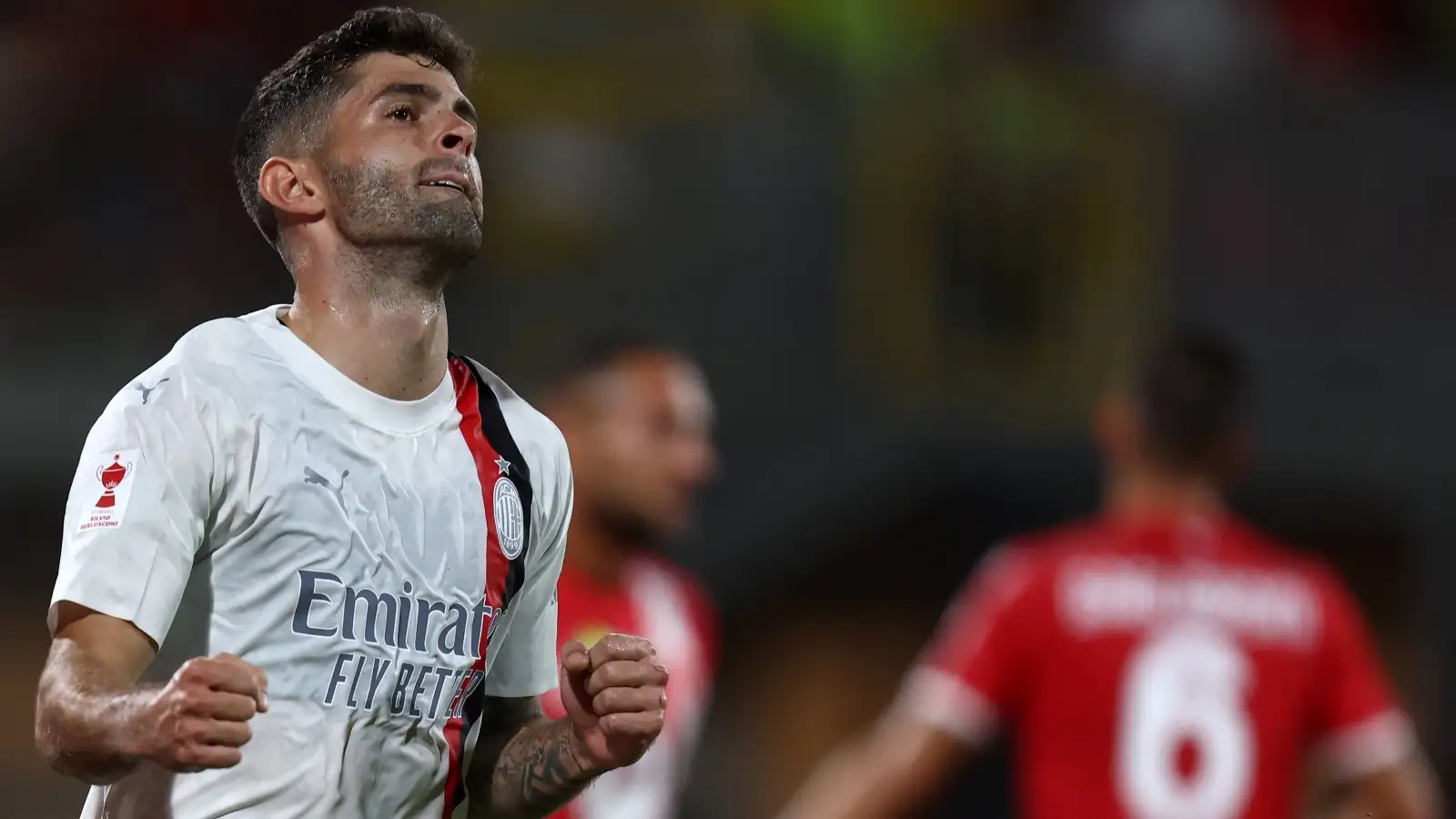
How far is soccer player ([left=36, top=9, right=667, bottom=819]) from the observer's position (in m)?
1.84

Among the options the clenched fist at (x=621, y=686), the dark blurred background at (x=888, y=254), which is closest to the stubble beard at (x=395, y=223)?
the clenched fist at (x=621, y=686)

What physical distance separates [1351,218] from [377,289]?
23.9ft

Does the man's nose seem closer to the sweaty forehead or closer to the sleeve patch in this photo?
the sweaty forehead

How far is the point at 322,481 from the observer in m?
1.95

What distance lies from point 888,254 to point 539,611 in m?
6.42

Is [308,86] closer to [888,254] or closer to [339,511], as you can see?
[339,511]

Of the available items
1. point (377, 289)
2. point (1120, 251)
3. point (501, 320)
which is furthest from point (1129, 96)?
point (377, 289)

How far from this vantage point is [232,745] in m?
1.64

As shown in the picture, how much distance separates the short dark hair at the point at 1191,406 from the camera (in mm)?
4586

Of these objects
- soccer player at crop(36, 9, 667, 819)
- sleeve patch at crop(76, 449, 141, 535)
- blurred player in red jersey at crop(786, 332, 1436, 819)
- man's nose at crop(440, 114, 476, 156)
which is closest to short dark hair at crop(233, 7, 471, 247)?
soccer player at crop(36, 9, 667, 819)

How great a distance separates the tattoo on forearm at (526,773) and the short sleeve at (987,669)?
94.3 inches

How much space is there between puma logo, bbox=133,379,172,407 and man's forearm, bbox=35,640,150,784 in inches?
10.6

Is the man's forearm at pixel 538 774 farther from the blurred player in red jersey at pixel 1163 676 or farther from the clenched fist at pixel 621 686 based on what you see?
the blurred player in red jersey at pixel 1163 676

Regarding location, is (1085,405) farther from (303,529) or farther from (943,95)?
(303,529)
